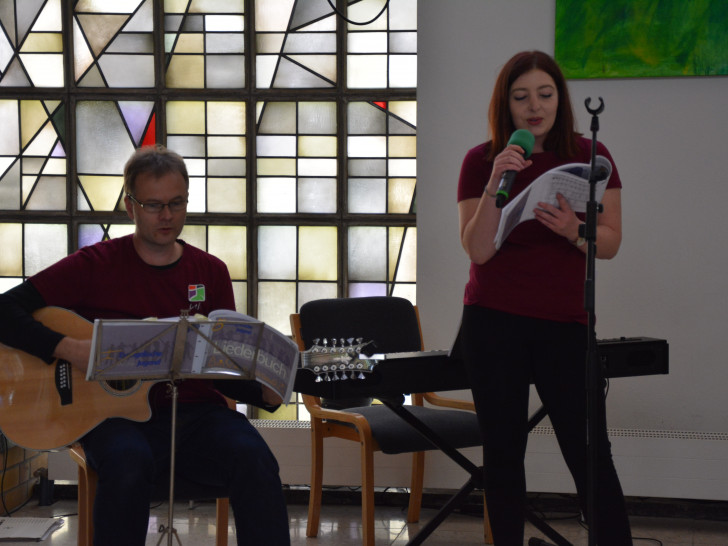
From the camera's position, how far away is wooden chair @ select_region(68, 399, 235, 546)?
2027 mm

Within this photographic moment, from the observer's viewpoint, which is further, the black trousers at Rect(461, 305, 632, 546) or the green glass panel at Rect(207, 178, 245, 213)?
the green glass panel at Rect(207, 178, 245, 213)

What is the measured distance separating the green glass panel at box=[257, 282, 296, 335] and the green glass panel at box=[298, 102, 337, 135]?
2.23 ft

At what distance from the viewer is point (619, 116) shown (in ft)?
10.3

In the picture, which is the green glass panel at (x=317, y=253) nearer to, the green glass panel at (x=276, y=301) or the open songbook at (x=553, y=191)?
the green glass panel at (x=276, y=301)

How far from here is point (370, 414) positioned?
9.21ft

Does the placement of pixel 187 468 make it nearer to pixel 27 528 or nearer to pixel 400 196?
pixel 27 528

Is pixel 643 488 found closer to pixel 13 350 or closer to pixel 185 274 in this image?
pixel 185 274

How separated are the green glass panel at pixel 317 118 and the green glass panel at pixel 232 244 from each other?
21.0 inches

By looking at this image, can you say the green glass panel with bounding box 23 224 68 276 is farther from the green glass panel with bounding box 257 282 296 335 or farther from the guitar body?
the guitar body

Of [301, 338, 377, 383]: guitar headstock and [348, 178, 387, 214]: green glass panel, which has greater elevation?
[348, 178, 387, 214]: green glass panel

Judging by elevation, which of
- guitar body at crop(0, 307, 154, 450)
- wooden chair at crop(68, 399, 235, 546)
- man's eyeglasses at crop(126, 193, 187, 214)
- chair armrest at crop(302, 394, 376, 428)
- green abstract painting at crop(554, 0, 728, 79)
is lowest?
wooden chair at crop(68, 399, 235, 546)

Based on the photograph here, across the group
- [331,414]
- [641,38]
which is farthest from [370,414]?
[641,38]

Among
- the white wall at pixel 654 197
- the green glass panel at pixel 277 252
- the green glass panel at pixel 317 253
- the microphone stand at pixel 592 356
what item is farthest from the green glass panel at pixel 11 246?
the microphone stand at pixel 592 356

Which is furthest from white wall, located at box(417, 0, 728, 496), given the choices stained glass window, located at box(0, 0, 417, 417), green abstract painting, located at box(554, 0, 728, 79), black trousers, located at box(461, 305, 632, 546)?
black trousers, located at box(461, 305, 632, 546)
